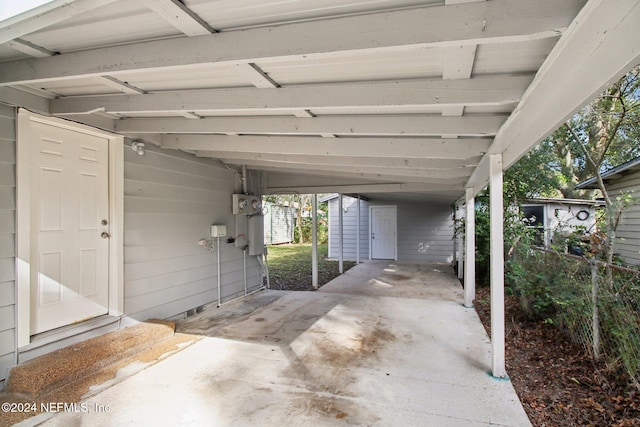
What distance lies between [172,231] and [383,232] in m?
8.46

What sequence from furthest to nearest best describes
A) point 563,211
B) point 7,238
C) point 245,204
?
point 563,211 → point 245,204 → point 7,238

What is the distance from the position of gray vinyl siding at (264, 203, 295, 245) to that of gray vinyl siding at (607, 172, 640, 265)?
1307 centimetres

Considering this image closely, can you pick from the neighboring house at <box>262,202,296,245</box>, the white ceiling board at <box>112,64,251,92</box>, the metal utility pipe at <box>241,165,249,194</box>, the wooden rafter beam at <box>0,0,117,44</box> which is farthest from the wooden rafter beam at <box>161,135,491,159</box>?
the neighboring house at <box>262,202,296,245</box>

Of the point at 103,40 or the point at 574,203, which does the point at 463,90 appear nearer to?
the point at 103,40

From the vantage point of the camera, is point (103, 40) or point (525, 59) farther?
point (103, 40)

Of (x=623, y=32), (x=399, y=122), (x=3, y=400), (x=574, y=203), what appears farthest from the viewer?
(x=574, y=203)

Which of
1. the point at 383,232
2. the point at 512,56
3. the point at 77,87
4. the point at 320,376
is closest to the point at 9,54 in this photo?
the point at 77,87

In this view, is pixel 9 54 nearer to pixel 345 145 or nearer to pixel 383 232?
pixel 345 145

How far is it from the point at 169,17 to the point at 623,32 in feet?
5.51

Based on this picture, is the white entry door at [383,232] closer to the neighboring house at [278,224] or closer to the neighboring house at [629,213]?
the neighboring house at [629,213]

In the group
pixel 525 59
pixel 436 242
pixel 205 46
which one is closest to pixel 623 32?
pixel 525 59

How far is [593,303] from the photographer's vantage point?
322 centimetres

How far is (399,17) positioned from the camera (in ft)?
4.65

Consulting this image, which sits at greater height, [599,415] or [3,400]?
[3,400]
